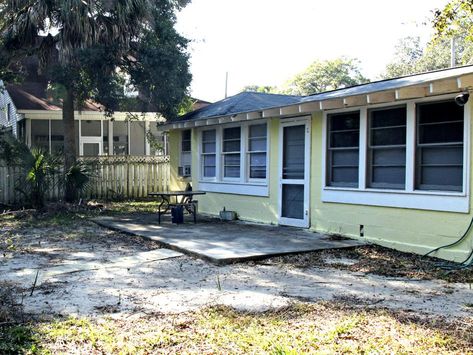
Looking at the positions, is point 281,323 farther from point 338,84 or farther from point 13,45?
point 338,84

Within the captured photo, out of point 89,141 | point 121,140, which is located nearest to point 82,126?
point 89,141

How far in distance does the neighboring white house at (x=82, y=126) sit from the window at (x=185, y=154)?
6023 mm

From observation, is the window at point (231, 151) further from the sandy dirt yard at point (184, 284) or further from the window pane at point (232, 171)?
the sandy dirt yard at point (184, 284)

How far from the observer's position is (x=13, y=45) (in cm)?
1367

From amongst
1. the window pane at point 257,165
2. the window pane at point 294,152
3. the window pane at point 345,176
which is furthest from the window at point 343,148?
Answer: the window pane at point 257,165

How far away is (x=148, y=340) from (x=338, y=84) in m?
49.4

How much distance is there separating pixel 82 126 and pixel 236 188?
13.3 m

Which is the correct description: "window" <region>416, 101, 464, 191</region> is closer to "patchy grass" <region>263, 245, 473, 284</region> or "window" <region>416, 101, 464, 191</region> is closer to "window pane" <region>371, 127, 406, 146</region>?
"window pane" <region>371, 127, 406, 146</region>

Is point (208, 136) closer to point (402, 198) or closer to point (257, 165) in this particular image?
point (257, 165)

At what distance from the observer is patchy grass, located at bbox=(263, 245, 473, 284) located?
21.6 ft

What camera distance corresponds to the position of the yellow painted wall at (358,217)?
743cm

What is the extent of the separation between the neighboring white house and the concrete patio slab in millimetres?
10545

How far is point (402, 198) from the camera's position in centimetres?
809

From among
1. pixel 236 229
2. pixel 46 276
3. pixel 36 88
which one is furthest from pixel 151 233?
pixel 36 88
